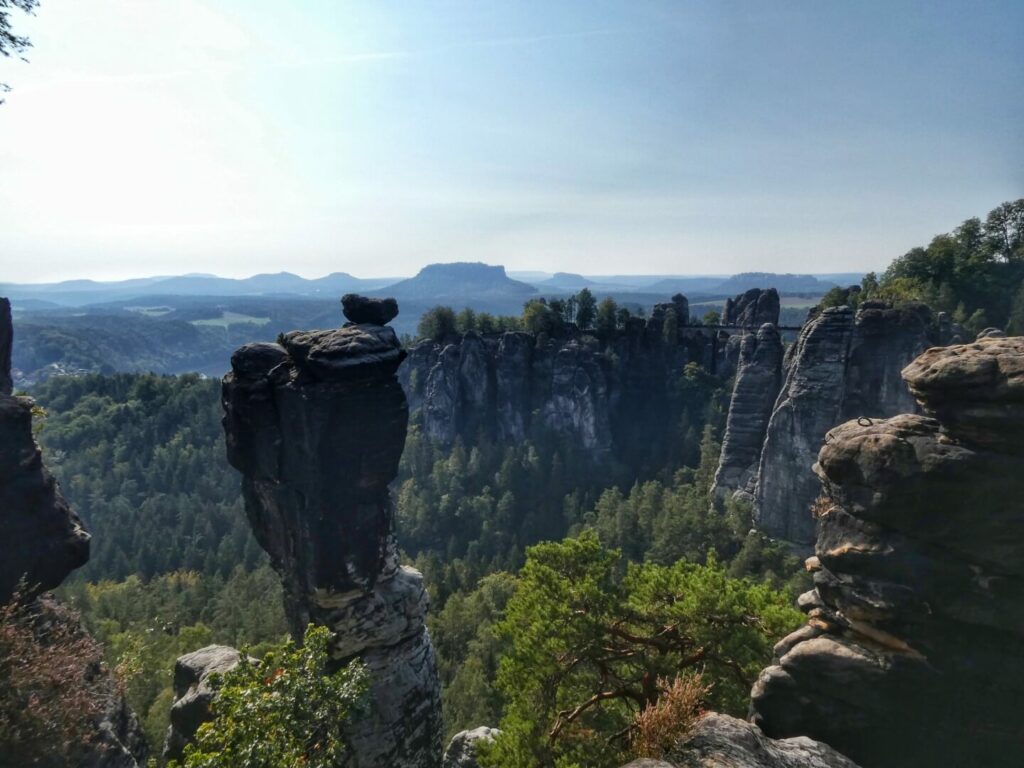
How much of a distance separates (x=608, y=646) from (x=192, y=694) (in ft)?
49.2

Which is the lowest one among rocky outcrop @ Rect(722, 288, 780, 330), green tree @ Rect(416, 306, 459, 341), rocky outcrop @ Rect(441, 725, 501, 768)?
rocky outcrop @ Rect(441, 725, 501, 768)

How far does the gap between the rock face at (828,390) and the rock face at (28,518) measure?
42.7 meters

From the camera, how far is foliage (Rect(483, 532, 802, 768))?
12656 millimetres

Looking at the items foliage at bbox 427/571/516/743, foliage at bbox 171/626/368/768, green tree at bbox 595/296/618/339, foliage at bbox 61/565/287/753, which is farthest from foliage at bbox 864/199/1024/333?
foliage at bbox 61/565/287/753

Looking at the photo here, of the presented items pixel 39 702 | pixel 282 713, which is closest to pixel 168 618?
pixel 39 702

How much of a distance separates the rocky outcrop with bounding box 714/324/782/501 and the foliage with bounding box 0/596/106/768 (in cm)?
4924

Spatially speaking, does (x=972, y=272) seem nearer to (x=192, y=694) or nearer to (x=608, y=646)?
(x=608, y=646)

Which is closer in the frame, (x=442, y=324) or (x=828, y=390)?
(x=828, y=390)

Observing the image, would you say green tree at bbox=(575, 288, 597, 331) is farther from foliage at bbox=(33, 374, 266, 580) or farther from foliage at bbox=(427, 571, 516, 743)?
foliage at bbox=(33, 374, 266, 580)

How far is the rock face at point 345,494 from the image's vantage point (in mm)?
18453

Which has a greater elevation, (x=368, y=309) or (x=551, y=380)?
(x=368, y=309)

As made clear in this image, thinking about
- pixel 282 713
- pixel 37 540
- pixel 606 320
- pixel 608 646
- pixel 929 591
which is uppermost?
pixel 606 320

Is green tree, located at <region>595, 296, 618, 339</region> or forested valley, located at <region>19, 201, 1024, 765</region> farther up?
green tree, located at <region>595, 296, 618, 339</region>

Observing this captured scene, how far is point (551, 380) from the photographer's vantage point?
3088 inches
